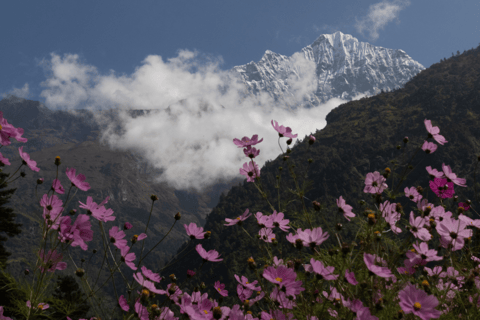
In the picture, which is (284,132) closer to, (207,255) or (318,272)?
(207,255)

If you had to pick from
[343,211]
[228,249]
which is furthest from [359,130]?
[343,211]

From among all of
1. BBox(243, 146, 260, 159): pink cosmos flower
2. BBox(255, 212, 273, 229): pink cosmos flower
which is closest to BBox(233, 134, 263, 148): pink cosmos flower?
BBox(243, 146, 260, 159): pink cosmos flower

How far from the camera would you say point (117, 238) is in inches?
66.6

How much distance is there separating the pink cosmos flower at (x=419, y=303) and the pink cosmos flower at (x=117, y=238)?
1365 millimetres

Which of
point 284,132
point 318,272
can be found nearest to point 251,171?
point 284,132

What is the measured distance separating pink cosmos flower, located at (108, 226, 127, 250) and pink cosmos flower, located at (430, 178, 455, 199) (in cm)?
211

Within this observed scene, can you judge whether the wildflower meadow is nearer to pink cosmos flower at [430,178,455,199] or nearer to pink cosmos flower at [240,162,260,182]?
pink cosmos flower at [430,178,455,199]

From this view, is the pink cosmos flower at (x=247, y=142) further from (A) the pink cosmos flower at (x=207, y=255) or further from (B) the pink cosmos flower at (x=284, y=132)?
(A) the pink cosmos flower at (x=207, y=255)

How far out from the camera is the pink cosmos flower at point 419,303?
1.01m

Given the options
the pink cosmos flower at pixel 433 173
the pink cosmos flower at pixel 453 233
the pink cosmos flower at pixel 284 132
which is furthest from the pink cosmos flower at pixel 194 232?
the pink cosmos flower at pixel 433 173

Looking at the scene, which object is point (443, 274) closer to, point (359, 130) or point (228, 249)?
point (228, 249)

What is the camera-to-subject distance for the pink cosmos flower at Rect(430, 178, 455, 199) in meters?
1.97

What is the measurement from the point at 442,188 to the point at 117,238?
220 cm

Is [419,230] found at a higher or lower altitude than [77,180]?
lower
